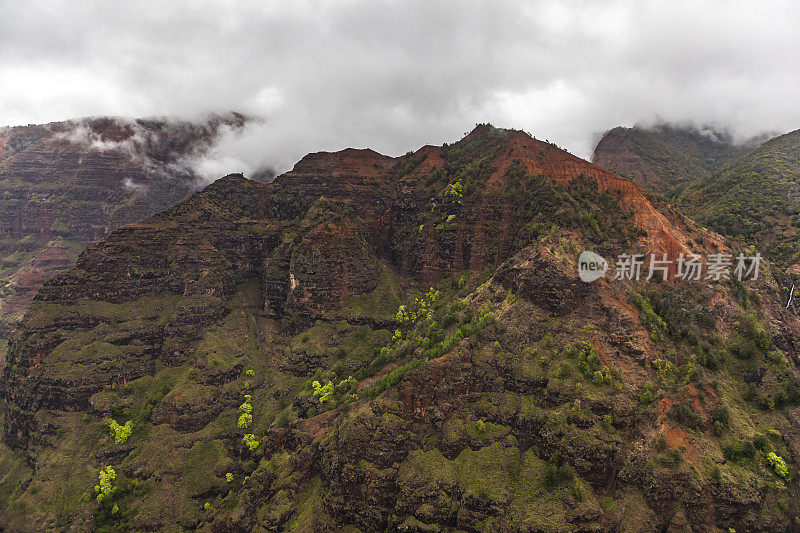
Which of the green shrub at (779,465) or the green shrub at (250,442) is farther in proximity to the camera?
the green shrub at (250,442)

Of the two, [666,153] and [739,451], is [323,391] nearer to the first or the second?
[739,451]

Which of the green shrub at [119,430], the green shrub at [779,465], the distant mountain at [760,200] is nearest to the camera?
the green shrub at [779,465]

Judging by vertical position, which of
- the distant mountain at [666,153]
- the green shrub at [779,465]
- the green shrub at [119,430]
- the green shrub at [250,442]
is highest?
the distant mountain at [666,153]

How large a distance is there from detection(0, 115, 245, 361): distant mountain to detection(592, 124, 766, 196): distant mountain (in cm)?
14301

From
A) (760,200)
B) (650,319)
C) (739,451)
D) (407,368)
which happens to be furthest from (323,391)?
(760,200)

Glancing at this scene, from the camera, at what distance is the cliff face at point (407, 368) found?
4297 centimetres

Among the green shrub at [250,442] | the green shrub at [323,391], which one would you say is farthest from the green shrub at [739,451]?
the green shrub at [250,442]

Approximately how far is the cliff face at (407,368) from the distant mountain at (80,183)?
162 feet

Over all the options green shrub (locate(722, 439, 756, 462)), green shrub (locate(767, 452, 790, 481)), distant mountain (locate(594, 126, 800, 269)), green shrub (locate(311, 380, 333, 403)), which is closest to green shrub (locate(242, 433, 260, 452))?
green shrub (locate(311, 380, 333, 403))

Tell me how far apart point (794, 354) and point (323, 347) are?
75.2 meters

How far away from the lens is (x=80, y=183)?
4956 inches

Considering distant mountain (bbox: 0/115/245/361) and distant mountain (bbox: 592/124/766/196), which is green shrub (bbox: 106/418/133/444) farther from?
distant mountain (bbox: 592/124/766/196)

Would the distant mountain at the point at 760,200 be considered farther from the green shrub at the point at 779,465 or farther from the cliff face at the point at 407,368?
the green shrub at the point at 779,465

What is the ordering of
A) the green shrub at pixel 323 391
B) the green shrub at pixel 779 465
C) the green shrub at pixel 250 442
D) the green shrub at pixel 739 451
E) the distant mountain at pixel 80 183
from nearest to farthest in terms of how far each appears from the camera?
the green shrub at pixel 779 465
the green shrub at pixel 739 451
the green shrub at pixel 323 391
the green shrub at pixel 250 442
the distant mountain at pixel 80 183
